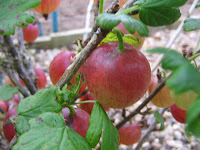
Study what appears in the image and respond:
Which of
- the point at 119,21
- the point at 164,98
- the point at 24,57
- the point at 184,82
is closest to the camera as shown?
the point at 184,82

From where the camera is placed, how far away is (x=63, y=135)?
43 centimetres

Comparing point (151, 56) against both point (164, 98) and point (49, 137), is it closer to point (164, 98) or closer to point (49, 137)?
point (164, 98)

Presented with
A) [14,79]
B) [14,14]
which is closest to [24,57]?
[14,79]

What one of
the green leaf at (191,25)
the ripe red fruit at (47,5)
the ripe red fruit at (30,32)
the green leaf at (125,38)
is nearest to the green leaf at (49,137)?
the green leaf at (125,38)

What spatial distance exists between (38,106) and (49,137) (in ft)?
0.30

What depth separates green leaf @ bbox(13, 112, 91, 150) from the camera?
40 centimetres

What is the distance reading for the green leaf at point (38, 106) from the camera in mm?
473

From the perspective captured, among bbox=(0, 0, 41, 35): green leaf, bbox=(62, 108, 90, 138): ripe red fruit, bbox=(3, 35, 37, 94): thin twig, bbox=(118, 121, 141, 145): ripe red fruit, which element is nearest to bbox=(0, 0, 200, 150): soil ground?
bbox=(118, 121, 141, 145): ripe red fruit

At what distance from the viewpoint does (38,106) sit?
48 cm

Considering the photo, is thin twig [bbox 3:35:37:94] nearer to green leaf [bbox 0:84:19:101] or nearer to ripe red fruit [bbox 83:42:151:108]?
green leaf [bbox 0:84:19:101]

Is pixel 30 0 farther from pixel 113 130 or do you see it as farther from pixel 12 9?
pixel 113 130

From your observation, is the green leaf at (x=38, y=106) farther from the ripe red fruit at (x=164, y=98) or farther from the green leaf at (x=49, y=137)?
the ripe red fruit at (x=164, y=98)

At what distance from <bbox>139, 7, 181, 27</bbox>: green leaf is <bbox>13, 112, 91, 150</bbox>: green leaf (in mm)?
250

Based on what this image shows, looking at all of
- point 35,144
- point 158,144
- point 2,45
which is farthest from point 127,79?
point 158,144
